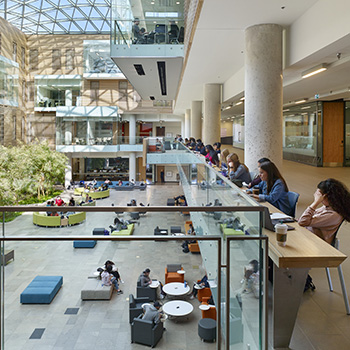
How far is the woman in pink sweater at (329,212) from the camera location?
4129 mm

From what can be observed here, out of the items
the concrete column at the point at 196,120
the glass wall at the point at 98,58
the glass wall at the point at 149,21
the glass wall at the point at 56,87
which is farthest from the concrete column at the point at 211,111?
the glass wall at the point at 56,87

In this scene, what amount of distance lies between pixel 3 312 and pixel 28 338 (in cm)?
60

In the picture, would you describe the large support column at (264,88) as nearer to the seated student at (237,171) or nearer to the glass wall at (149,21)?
the seated student at (237,171)

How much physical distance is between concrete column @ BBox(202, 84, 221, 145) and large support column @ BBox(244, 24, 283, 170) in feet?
32.4

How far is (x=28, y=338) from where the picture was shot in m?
3.36

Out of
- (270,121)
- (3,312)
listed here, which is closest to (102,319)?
(3,312)

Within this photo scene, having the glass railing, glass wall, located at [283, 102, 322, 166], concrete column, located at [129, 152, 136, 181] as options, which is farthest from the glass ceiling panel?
the glass railing

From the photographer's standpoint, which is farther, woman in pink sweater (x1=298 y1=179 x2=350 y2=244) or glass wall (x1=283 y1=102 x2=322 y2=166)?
glass wall (x1=283 y1=102 x2=322 y2=166)

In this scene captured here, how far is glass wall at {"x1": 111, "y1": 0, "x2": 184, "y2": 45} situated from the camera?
13383 mm

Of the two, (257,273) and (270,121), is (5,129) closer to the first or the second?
(270,121)

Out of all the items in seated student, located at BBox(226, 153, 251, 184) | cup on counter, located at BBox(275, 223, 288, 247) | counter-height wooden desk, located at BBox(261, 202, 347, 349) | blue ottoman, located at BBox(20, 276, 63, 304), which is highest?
seated student, located at BBox(226, 153, 251, 184)

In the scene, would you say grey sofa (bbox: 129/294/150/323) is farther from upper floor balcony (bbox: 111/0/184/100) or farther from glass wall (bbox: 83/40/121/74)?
glass wall (bbox: 83/40/121/74)

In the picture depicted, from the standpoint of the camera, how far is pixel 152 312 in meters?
8.23

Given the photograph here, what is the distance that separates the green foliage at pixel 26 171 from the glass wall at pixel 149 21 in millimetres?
19139
